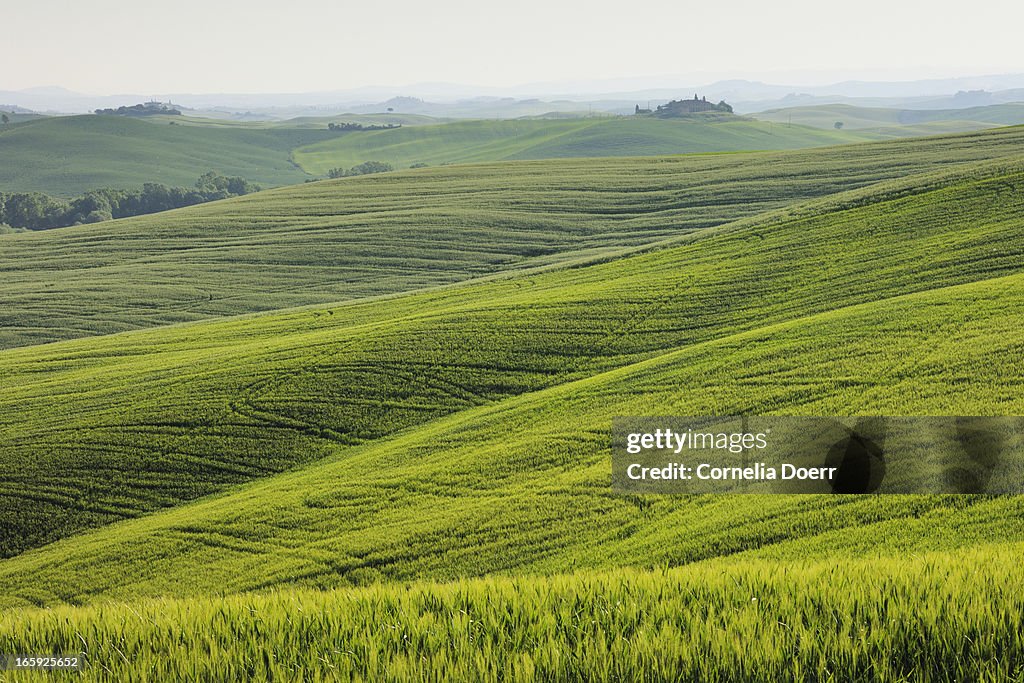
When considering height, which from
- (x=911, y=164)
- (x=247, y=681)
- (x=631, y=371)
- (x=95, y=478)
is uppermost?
(x=911, y=164)

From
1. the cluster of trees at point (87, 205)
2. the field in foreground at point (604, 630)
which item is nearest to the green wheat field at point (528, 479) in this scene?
the field in foreground at point (604, 630)

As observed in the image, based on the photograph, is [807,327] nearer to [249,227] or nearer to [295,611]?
[295,611]

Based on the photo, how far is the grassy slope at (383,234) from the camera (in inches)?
1863

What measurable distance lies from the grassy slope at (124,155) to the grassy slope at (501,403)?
120 m

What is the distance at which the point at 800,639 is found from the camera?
15.0 feet

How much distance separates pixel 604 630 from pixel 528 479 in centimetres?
779

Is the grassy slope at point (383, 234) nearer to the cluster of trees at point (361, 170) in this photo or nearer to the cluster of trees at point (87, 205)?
the cluster of trees at point (87, 205)

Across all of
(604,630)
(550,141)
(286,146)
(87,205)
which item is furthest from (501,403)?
(286,146)

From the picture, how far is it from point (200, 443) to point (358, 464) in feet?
15.9

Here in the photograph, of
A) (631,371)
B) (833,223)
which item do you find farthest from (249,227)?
(631,371)

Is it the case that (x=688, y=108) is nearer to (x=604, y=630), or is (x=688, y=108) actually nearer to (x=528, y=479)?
(x=528, y=479)

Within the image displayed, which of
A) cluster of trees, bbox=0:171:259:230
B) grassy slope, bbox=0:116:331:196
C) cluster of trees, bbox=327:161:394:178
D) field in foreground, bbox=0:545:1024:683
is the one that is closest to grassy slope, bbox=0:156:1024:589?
field in foreground, bbox=0:545:1024:683

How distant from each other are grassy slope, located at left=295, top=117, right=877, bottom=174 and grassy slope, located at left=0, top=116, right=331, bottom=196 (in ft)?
34.0

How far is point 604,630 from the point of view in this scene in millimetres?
4973
